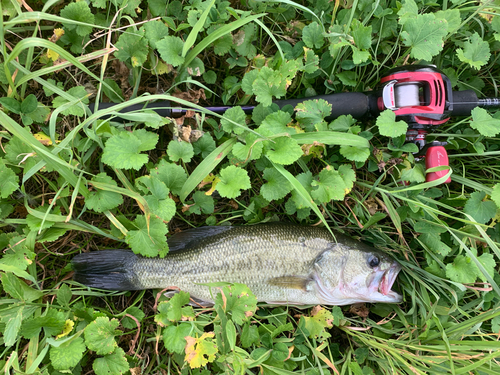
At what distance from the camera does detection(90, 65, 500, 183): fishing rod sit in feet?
7.63

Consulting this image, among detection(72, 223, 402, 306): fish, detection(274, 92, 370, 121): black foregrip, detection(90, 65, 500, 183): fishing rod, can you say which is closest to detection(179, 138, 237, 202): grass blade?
detection(90, 65, 500, 183): fishing rod

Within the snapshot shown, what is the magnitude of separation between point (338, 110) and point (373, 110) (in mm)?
268

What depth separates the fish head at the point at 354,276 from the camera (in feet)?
8.45

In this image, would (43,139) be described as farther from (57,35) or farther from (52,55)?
(57,35)

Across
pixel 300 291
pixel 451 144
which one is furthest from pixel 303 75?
pixel 300 291

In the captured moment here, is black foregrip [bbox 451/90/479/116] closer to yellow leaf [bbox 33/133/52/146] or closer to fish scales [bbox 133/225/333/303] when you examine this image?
fish scales [bbox 133/225/333/303]

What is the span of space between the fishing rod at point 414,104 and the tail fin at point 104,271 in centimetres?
112

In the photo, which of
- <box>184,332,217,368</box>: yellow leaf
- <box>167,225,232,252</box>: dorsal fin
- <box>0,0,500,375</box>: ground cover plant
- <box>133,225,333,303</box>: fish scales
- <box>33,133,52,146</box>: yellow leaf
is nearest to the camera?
<box>184,332,217,368</box>: yellow leaf

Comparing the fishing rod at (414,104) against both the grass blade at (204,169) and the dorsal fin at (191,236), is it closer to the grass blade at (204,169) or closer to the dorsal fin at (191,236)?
the grass blade at (204,169)

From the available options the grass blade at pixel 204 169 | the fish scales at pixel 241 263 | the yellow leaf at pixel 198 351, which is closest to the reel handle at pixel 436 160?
the fish scales at pixel 241 263

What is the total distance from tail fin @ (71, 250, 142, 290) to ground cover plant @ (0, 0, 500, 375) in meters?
0.12

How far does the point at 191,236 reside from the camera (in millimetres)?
2686

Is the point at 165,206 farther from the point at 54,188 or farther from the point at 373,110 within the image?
the point at 373,110

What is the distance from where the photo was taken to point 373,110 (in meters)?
2.51
